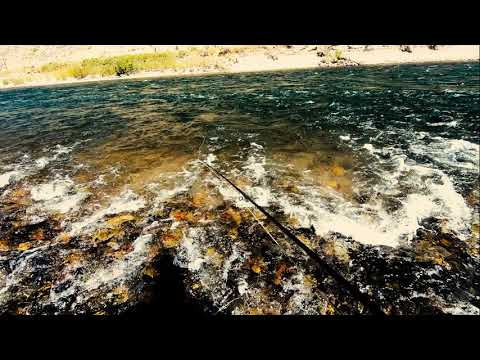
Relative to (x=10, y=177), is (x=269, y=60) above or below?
above

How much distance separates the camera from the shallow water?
4285mm

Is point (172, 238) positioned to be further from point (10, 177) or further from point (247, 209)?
point (10, 177)

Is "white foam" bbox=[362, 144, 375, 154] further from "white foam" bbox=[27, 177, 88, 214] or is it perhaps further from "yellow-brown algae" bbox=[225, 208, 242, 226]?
"white foam" bbox=[27, 177, 88, 214]

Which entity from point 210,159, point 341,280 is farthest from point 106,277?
point 210,159

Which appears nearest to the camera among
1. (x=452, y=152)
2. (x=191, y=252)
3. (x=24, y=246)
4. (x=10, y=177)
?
(x=191, y=252)

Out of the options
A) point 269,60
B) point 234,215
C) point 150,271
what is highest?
point 269,60

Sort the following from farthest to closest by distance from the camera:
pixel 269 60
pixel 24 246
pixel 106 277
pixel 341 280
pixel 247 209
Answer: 1. pixel 269 60
2. pixel 247 209
3. pixel 24 246
4. pixel 106 277
5. pixel 341 280

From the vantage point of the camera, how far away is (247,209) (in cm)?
611

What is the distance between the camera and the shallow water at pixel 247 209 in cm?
429

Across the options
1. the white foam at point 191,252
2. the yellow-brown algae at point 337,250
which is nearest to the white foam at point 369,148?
the yellow-brown algae at point 337,250

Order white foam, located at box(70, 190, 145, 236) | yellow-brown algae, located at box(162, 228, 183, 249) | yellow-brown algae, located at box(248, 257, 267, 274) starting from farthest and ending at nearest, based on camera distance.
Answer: white foam, located at box(70, 190, 145, 236)
yellow-brown algae, located at box(162, 228, 183, 249)
yellow-brown algae, located at box(248, 257, 267, 274)

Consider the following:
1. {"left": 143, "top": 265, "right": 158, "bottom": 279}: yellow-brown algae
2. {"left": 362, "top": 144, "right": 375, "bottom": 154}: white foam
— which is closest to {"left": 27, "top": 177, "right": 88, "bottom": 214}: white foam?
{"left": 143, "top": 265, "right": 158, "bottom": 279}: yellow-brown algae

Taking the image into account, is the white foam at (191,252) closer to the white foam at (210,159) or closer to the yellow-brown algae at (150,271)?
the yellow-brown algae at (150,271)
